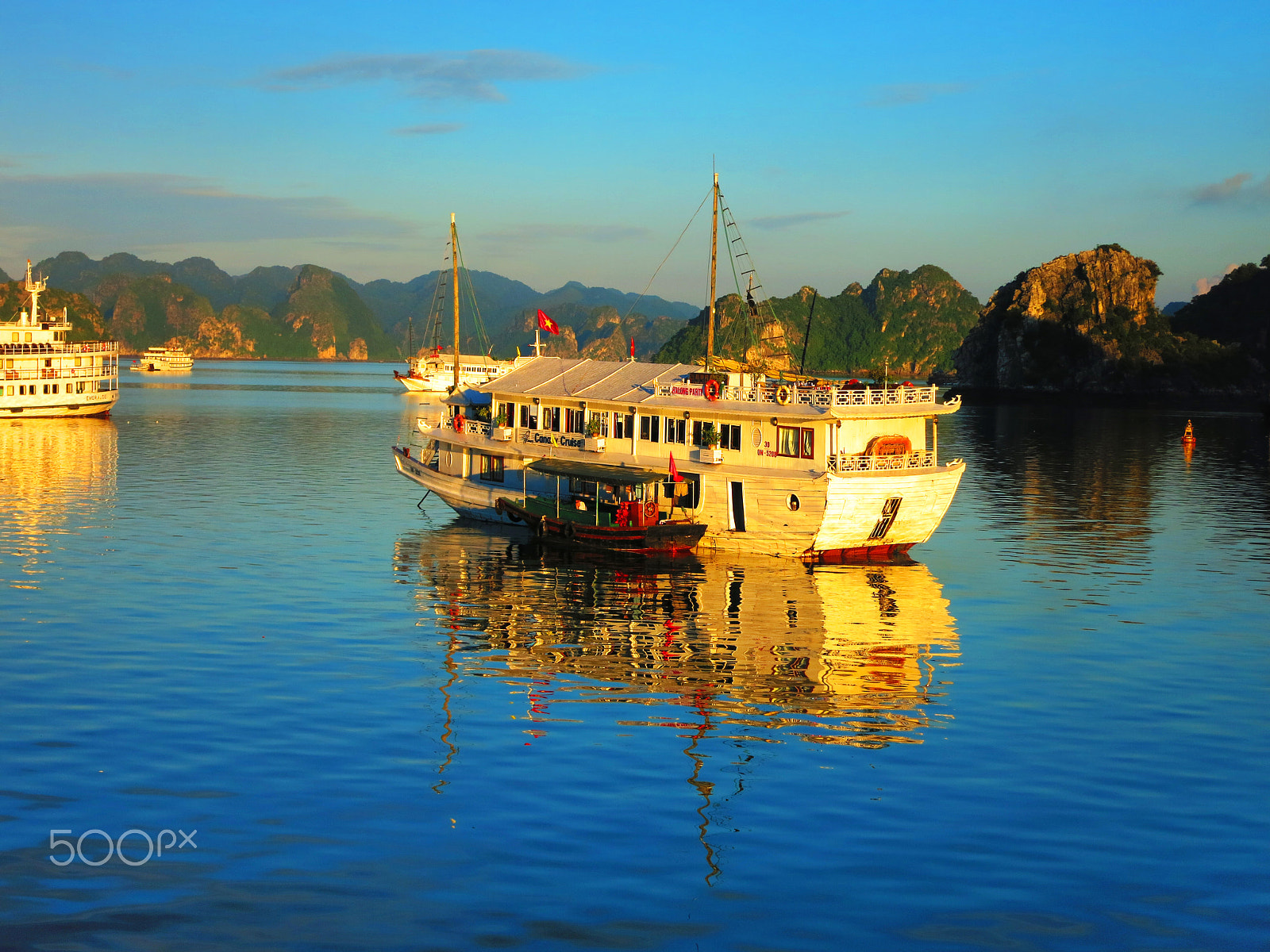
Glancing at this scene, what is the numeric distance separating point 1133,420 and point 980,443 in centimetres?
5352

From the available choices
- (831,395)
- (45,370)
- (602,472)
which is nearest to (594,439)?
(602,472)

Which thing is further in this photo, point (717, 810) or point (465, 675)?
point (465, 675)

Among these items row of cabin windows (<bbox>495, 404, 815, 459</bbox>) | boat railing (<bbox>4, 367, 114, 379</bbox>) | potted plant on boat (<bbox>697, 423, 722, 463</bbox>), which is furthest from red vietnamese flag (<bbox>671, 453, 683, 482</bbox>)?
boat railing (<bbox>4, 367, 114, 379</bbox>)

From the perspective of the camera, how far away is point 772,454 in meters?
44.7

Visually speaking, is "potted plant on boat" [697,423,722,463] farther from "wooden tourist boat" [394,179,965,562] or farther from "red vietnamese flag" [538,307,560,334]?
"red vietnamese flag" [538,307,560,334]

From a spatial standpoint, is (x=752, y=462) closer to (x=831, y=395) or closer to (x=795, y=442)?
(x=795, y=442)

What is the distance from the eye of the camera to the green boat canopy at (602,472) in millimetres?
45875

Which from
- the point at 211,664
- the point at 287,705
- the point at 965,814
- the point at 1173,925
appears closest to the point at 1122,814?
the point at 965,814

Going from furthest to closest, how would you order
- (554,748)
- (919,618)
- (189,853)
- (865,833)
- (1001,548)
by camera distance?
(1001,548) → (919,618) → (554,748) → (865,833) → (189,853)

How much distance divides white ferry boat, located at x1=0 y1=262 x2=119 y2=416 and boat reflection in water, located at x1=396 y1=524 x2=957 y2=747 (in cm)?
8298

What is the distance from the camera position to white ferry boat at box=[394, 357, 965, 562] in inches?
1716

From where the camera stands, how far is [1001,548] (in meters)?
50.9

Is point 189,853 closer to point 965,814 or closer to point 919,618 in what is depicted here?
point 965,814

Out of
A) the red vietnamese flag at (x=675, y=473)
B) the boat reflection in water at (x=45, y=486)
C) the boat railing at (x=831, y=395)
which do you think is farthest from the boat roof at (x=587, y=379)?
the boat reflection in water at (x=45, y=486)
